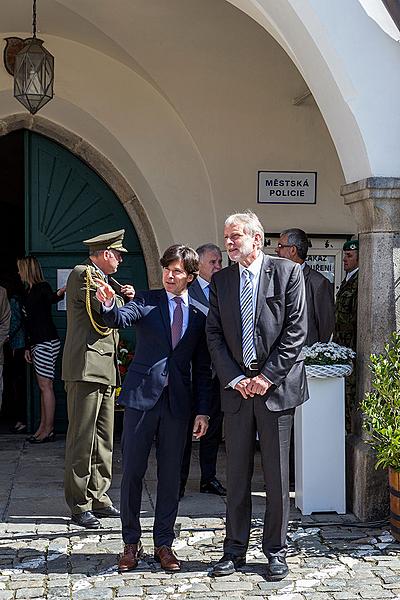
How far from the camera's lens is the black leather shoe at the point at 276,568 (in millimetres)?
5324

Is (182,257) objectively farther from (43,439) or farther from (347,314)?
(43,439)

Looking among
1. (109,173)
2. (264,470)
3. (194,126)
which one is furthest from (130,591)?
(109,173)

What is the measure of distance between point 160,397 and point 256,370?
0.53 metres

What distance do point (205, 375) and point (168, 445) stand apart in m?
0.45

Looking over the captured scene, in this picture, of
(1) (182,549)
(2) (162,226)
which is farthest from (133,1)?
(1) (182,549)

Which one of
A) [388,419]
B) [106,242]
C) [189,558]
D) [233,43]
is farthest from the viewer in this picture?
[233,43]

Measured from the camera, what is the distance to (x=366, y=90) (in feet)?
20.6

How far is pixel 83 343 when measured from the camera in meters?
6.25

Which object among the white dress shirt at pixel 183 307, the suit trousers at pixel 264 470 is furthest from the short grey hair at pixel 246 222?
the suit trousers at pixel 264 470

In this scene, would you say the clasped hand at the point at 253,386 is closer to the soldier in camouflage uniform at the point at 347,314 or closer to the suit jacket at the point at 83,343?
the suit jacket at the point at 83,343

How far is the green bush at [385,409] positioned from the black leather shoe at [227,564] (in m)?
1.03

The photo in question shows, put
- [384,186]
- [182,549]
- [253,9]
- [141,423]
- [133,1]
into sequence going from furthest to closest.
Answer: [133,1], [253,9], [384,186], [182,549], [141,423]

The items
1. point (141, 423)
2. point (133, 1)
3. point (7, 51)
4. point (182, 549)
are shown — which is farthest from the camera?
point (7, 51)

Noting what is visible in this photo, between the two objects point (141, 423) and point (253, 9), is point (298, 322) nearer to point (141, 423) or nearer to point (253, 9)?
point (141, 423)
